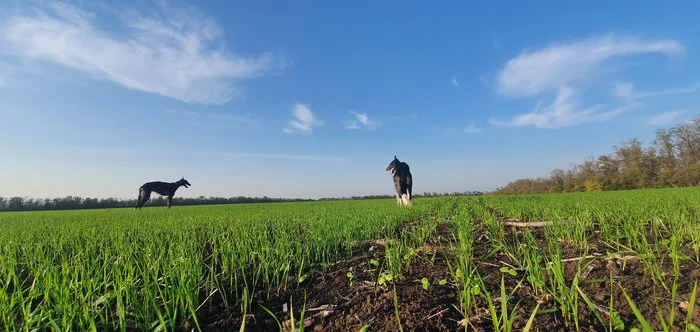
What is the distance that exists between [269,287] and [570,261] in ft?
8.30

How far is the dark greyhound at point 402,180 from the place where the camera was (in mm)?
16288

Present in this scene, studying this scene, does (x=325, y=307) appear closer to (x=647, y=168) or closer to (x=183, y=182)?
(x=183, y=182)

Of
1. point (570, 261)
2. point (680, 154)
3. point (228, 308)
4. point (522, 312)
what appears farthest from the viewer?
point (680, 154)

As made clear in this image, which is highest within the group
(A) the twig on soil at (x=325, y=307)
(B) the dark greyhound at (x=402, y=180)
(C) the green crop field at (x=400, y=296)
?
(B) the dark greyhound at (x=402, y=180)

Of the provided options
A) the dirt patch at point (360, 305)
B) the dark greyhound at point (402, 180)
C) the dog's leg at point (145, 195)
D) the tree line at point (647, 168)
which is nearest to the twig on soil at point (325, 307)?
the dirt patch at point (360, 305)

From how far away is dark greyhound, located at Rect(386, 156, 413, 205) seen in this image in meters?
16.3

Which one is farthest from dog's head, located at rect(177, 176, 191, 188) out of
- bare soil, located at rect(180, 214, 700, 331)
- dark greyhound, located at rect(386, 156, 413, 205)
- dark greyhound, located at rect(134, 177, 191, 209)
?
bare soil, located at rect(180, 214, 700, 331)

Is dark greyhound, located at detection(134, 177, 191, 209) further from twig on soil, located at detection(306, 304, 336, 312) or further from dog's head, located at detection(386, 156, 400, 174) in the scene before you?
twig on soil, located at detection(306, 304, 336, 312)

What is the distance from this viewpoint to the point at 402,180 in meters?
16.6

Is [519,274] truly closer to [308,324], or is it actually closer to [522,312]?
[522,312]

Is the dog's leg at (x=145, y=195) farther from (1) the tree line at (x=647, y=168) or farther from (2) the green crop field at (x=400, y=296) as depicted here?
(1) the tree line at (x=647, y=168)

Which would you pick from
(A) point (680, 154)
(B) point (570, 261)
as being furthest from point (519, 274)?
(A) point (680, 154)

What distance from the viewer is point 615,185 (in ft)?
144

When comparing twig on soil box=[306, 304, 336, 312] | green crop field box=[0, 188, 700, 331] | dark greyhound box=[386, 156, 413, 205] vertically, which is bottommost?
twig on soil box=[306, 304, 336, 312]
